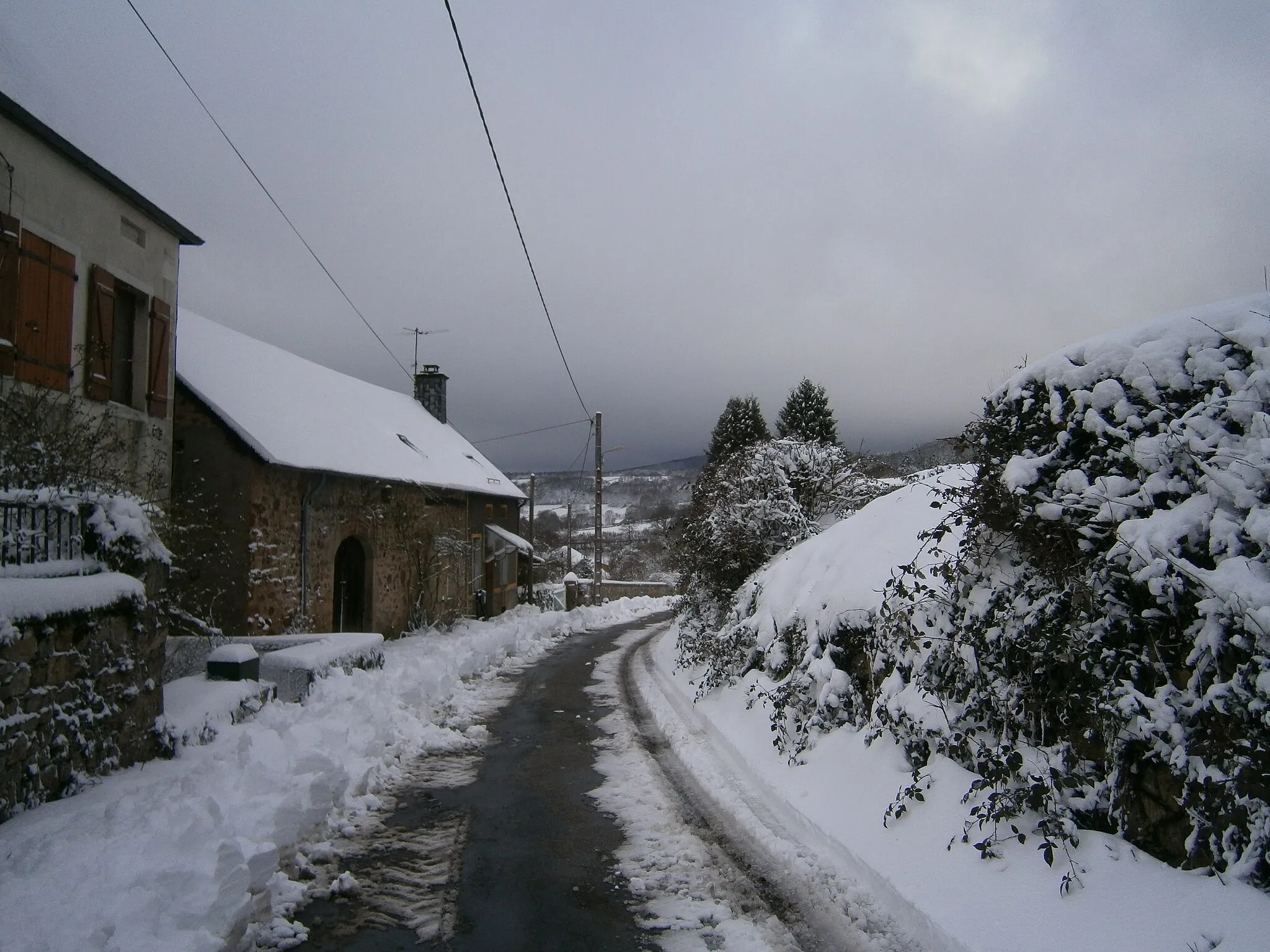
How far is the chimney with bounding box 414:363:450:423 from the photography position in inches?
1144

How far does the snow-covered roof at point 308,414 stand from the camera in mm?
13664

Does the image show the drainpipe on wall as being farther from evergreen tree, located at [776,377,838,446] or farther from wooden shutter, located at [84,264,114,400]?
evergreen tree, located at [776,377,838,446]

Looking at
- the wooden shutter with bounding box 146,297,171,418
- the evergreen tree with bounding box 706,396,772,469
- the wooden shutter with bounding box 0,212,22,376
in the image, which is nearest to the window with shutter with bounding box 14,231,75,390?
the wooden shutter with bounding box 0,212,22,376

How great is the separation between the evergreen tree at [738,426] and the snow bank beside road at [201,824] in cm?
2952

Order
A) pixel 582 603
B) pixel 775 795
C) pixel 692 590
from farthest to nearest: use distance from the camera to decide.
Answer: pixel 582 603 → pixel 692 590 → pixel 775 795

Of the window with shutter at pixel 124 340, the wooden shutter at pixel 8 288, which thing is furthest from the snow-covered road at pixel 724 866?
the window with shutter at pixel 124 340

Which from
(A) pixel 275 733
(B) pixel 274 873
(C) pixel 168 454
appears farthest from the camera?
(C) pixel 168 454

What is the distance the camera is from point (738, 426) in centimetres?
3809

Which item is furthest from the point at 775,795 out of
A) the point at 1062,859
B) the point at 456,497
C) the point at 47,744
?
the point at 456,497

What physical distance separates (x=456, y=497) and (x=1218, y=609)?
20.4 m

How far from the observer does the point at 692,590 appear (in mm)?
15797

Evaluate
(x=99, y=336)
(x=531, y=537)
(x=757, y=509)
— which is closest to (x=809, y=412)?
(x=531, y=537)

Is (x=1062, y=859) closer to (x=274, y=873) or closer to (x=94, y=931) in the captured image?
(x=274, y=873)

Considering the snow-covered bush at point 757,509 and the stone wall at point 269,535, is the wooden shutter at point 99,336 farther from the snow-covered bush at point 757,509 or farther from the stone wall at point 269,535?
the snow-covered bush at point 757,509
